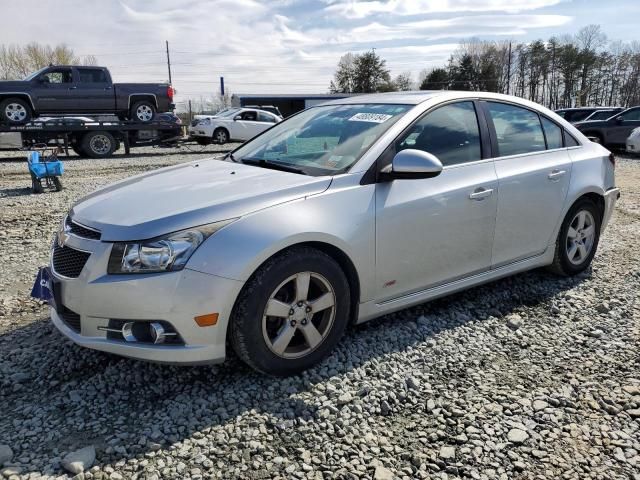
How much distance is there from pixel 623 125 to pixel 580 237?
14910 millimetres

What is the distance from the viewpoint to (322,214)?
9.68 ft

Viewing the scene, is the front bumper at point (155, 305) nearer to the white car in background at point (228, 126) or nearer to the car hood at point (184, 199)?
the car hood at point (184, 199)

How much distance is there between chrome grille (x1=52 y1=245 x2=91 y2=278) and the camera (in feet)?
9.08

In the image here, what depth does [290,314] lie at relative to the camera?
9.50 feet

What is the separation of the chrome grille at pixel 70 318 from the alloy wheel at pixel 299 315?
1004 millimetres

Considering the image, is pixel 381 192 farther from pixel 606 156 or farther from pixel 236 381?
pixel 606 156

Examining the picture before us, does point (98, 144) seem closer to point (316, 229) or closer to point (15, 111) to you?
point (15, 111)

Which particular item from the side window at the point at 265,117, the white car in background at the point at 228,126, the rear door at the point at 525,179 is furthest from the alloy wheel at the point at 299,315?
the side window at the point at 265,117

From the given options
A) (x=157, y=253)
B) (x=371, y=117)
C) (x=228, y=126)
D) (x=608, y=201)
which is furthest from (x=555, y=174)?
(x=228, y=126)

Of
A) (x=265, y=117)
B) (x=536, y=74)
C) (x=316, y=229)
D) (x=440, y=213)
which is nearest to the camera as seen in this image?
(x=316, y=229)

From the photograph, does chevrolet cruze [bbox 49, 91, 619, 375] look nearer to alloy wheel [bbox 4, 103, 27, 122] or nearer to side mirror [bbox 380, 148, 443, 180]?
side mirror [bbox 380, 148, 443, 180]

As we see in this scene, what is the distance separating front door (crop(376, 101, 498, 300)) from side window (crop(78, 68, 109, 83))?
15.6m

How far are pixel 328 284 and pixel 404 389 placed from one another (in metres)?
0.72

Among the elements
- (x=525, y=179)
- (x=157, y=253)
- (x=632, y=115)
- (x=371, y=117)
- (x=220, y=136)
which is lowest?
(x=220, y=136)
